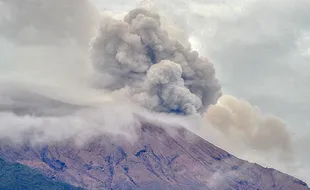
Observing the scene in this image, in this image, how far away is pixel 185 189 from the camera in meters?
200

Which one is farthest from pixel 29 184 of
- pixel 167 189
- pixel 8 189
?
pixel 167 189

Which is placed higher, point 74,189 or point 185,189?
point 185,189

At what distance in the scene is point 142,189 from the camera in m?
199

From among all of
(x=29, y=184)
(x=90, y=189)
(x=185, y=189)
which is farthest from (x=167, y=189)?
(x=29, y=184)

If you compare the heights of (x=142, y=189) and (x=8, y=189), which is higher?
(x=142, y=189)

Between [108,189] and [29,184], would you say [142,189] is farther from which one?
[29,184]

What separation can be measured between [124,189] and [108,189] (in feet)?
12.0

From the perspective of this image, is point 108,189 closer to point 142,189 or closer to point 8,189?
point 142,189

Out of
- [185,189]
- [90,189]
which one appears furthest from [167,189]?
[90,189]

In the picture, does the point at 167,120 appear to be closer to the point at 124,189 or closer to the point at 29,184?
the point at 124,189

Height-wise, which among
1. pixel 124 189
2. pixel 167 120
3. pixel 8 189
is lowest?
pixel 8 189

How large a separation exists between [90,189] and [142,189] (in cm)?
1159

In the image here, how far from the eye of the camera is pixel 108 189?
200 meters

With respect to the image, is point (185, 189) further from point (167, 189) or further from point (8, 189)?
point (8, 189)
